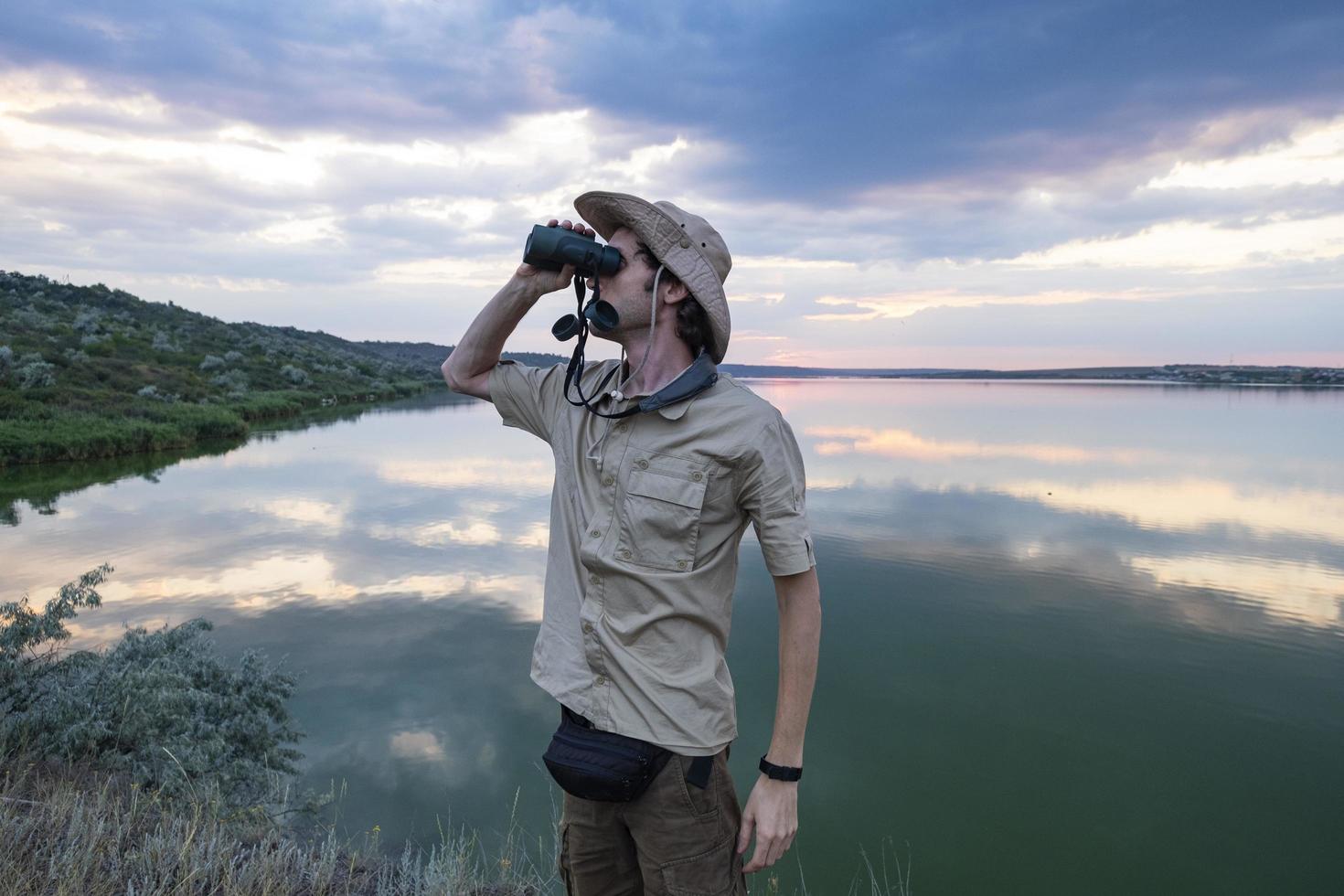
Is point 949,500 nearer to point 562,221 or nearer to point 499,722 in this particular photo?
point 499,722

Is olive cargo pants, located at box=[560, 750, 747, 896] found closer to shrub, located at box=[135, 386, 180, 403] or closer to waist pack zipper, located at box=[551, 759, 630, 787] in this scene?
waist pack zipper, located at box=[551, 759, 630, 787]

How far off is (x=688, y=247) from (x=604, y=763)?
1126 millimetres

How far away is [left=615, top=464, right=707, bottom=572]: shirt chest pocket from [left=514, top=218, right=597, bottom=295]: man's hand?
594 millimetres

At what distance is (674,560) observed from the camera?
160 centimetres

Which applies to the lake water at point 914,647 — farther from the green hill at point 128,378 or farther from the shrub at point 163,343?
the shrub at point 163,343

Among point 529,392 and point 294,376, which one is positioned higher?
point 529,392

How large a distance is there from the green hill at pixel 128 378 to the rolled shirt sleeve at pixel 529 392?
1500 cm

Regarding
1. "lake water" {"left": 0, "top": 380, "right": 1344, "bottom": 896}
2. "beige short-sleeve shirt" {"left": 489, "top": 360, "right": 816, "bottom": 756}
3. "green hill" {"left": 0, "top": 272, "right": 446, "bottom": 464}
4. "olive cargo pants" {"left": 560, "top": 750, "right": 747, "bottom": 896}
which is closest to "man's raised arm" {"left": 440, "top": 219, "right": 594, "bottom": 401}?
"beige short-sleeve shirt" {"left": 489, "top": 360, "right": 816, "bottom": 756}

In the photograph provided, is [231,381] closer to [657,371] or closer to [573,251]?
[573,251]

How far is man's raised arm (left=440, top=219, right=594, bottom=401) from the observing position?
6.30 feet

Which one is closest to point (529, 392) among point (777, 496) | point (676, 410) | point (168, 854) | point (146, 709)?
point (676, 410)

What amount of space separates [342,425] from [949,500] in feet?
60.6

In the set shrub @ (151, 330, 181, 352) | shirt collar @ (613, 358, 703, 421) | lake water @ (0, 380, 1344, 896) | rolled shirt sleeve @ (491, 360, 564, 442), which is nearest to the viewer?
shirt collar @ (613, 358, 703, 421)

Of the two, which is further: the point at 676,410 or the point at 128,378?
the point at 128,378
